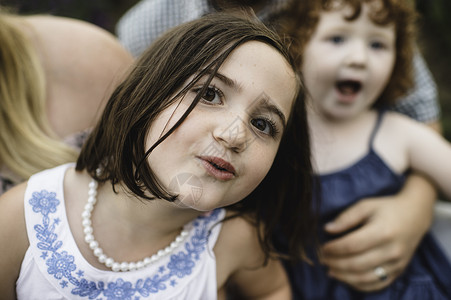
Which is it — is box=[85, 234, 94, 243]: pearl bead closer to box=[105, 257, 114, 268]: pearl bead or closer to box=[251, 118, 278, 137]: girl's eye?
box=[105, 257, 114, 268]: pearl bead

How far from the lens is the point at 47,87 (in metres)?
1.58

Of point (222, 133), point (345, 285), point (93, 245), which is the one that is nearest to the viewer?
point (222, 133)

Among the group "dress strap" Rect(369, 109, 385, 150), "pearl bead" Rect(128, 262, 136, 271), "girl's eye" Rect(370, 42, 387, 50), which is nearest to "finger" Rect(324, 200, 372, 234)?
"dress strap" Rect(369, 109, 385, 150)

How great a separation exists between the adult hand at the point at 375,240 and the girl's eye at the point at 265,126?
0.81 metres

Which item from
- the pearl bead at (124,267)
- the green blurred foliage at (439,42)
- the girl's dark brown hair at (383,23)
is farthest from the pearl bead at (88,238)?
the green blurred foliage at (439,42)

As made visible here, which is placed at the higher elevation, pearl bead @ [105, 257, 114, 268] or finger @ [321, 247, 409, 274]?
pearl bead @ [105, 257, 114, 268]

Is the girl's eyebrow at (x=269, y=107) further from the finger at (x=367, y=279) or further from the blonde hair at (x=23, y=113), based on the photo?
the finger at (x=367, y=279)

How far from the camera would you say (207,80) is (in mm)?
920

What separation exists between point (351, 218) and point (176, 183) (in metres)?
0.98

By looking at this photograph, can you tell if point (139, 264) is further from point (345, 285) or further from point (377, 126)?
point (377, 126)

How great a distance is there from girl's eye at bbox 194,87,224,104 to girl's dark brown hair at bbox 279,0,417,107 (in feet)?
1.90

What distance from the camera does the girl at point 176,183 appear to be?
0.93 meters

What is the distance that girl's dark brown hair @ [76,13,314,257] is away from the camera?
0.98 m

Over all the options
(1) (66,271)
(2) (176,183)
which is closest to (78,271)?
(1) (66,271)
